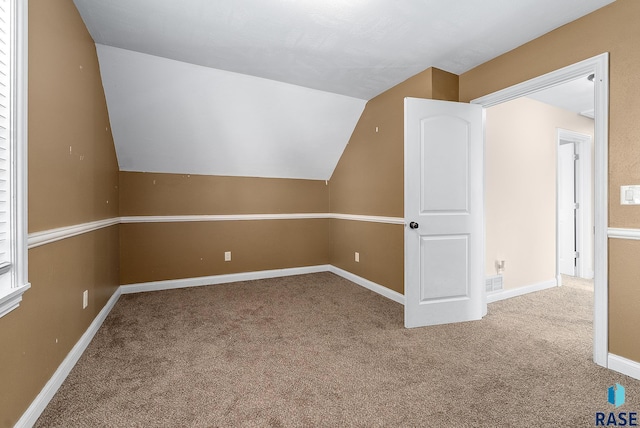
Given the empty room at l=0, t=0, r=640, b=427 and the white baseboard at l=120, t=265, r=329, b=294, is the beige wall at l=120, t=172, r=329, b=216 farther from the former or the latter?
the white baseboard at l=120, t=265, r=329, b=294

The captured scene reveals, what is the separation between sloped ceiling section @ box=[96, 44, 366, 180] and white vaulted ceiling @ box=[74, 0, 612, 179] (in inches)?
0.5

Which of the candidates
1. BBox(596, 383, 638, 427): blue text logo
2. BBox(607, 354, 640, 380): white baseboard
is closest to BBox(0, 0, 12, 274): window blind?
BBox(596, 383, 638, 427): blue text logo

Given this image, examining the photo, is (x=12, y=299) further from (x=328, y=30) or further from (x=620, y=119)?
(x=620, y=119)

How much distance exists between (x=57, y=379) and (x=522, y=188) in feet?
14.7

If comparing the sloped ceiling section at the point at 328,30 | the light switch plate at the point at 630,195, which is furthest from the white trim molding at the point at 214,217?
the light switch plate at the point at 630,195

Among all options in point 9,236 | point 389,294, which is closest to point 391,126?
point 389,294

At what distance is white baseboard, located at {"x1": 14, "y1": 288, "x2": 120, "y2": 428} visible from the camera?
4.46ft

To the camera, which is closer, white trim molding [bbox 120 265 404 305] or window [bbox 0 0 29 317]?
window [bbox 0 0 29 317]

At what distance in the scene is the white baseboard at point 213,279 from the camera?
355 cm

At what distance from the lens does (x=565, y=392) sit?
1.66 metres

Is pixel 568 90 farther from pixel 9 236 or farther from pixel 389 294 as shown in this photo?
pixel 9 236

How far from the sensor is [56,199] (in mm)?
1688

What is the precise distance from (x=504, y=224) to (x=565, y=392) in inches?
79.1

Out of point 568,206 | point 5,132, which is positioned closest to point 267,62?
point 5,132
